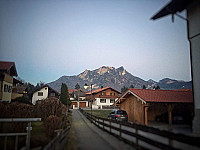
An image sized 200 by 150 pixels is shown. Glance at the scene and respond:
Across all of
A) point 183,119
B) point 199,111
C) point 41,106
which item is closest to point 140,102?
point 183,119

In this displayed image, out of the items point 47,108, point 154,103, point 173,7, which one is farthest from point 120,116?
point 173,7

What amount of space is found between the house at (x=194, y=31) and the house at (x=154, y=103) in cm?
618

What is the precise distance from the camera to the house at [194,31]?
36.4 ft

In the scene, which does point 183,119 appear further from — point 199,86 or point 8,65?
point 8,65

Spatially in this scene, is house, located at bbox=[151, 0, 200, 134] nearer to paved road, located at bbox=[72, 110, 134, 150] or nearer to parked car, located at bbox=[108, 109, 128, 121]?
paved road, located at bbox=[72, 110, 134, 150]

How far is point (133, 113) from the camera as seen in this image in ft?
69.4

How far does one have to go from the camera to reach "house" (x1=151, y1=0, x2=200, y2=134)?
11.1 metres

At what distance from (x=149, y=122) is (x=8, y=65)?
80.9 ft

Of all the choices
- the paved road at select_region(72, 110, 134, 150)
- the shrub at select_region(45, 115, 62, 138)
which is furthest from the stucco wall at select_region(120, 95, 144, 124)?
the shrub at select_region(45, 115, 62, 138)

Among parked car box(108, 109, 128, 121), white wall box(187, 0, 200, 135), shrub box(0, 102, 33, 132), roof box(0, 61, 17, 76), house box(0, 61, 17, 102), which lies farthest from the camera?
roof box(0, 61, 17, 76)

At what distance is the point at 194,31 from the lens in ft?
37.8

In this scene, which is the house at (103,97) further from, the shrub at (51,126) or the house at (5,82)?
the shrub at (51,126)

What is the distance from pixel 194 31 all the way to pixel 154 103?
33.0 feet

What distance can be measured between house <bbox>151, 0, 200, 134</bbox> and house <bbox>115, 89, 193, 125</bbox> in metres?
6.18
